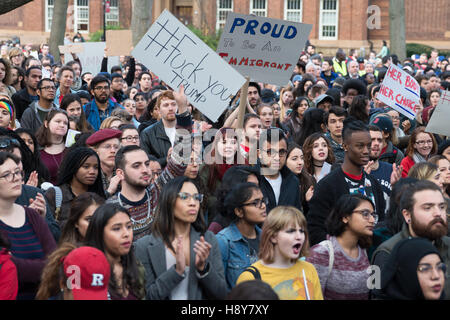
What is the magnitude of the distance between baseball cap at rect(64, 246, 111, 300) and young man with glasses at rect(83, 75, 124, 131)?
20.7ft

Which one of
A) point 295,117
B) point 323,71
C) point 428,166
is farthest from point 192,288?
point 323,71

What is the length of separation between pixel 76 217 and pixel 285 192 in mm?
1992

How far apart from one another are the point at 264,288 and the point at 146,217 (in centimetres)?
226

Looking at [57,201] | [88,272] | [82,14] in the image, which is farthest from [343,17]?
[88,272]

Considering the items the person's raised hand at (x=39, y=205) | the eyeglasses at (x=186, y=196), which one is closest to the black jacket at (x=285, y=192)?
the eyeglasses at (x=186, y=196)

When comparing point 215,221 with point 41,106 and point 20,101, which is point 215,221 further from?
point 20,101

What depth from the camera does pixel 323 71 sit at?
16.9 m

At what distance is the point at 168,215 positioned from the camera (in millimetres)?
4852

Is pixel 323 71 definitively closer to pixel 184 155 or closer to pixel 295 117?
pixel 295 117

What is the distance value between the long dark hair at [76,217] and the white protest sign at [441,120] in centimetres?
420

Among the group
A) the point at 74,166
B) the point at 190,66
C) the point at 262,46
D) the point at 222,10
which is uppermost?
the point at 222,10

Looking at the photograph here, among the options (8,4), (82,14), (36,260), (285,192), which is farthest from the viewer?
(82,14)

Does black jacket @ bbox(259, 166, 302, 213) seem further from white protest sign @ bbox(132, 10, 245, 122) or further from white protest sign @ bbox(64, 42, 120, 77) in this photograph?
white protest sign @ bbox(64, 42, 120, 77)

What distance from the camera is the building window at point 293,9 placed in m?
40.7
